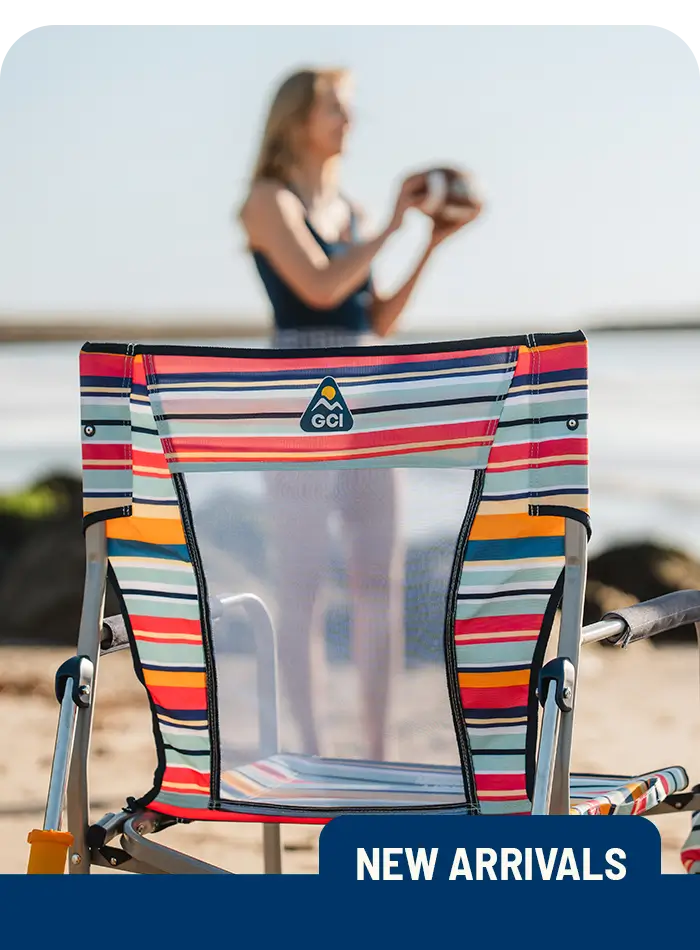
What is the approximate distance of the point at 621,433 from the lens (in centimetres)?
1315

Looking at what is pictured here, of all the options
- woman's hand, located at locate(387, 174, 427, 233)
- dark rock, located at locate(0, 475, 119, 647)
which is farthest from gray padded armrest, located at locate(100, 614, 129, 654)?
dark rock, located at locate(0, 475, 119, 647)

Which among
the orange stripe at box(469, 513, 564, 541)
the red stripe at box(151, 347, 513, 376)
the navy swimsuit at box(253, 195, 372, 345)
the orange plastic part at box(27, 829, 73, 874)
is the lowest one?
the orange plastic part at box(27, 829, 73, 874)

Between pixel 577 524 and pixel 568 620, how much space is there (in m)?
0.12

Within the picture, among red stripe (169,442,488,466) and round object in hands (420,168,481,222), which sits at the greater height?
round object in hands (420,168,481,222)

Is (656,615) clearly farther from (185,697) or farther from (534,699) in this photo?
(185,697)

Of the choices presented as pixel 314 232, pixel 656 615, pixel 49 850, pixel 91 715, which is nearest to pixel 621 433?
pixel 314 232

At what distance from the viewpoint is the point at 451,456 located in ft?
5.72

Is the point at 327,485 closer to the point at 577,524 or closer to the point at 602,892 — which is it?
the point at 577,524

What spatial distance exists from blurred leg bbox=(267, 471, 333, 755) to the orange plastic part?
0.38m

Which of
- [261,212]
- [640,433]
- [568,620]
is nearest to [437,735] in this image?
[568,620]

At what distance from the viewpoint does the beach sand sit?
2809 millimetres

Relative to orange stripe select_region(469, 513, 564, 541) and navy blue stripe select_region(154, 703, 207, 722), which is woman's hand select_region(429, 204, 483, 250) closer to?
orange stripe select_region(469, 513, 564, 541)

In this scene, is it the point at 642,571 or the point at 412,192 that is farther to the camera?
the point at 642,571

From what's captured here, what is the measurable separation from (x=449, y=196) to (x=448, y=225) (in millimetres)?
60
